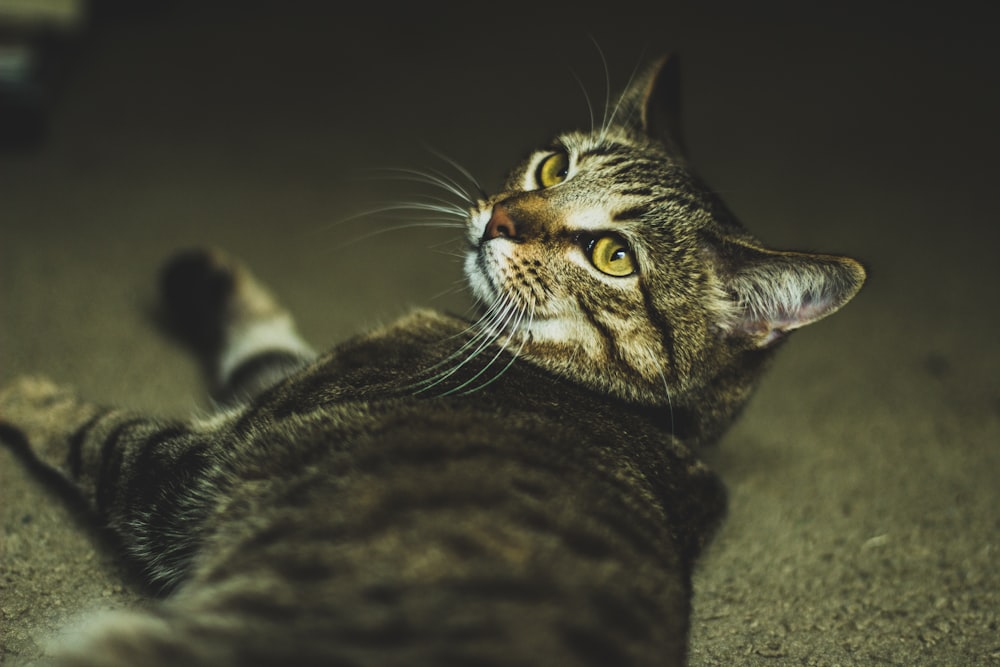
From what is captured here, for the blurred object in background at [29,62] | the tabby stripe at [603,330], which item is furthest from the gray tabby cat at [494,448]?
the blurred object in background at [29,62]

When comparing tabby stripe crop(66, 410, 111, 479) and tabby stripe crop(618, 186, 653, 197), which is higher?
tabby stripe crop(618, 186, 653, 197)

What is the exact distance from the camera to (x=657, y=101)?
1.58m

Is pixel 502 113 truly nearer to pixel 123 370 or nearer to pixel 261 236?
pixel 261 236

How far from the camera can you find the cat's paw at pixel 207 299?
5.62ft

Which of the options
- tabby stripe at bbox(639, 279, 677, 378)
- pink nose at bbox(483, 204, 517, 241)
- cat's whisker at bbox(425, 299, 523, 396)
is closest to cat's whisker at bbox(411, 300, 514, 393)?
cat's whisker at bbox(425, 299, 523, 396)

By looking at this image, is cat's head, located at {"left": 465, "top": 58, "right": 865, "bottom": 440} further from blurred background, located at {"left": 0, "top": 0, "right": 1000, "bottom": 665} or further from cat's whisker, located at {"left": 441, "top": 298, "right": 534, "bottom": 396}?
blurred background, located at {"left": 0, "top": 0, "right": 1000, "bottom": 665}

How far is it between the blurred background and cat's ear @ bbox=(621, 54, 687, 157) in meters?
0.43

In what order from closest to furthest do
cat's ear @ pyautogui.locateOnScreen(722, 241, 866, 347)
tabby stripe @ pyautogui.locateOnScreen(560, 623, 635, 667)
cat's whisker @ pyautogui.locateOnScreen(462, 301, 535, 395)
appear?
1. tabby stripe @ pyautogui.locateOnScreen(560, 623, 635, 667)
2. cat's ear @ pyautogui.locateOnScreen(722, 241, 866, 347)
3. cat's whisker @ pyautogui.locateOnScreen(462, 301, 535, 395)

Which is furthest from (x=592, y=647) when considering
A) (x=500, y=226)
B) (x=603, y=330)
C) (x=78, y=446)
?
(x=78, y=446)

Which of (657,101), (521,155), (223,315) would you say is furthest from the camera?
(521,155)

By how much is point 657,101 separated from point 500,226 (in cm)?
49

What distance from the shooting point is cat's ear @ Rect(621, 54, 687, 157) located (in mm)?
1547

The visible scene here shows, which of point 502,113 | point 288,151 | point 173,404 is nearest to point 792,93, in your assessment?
point 502,113

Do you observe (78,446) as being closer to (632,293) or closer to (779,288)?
(632,293)
